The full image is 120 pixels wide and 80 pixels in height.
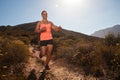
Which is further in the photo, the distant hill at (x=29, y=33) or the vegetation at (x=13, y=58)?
the distant hill at (x=29, y=33)

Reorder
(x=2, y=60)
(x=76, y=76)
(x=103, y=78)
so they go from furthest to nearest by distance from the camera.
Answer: (x=2, y=60) → (x=76, y=76) → (x=103, y=78)

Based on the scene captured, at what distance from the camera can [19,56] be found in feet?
27.9

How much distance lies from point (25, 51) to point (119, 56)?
4.10m

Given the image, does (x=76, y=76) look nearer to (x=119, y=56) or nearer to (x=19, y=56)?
(x=119, y=56)

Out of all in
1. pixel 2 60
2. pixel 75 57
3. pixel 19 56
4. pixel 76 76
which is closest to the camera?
pixel 76 76

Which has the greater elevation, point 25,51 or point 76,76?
point 25,51

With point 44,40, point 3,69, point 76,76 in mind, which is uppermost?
point 44,40

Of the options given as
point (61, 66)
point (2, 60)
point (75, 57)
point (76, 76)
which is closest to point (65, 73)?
point (76, 76)

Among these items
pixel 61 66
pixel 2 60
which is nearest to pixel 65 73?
pixel 61 66

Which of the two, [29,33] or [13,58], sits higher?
[13,58]

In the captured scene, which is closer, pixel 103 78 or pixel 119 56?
pixel 103 78

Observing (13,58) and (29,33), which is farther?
(29,33)

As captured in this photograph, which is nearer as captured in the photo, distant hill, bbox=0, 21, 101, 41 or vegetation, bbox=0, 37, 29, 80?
vegetation, bbox=0, 37, 29, 80

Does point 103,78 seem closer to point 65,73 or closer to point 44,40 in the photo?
point 65,73
